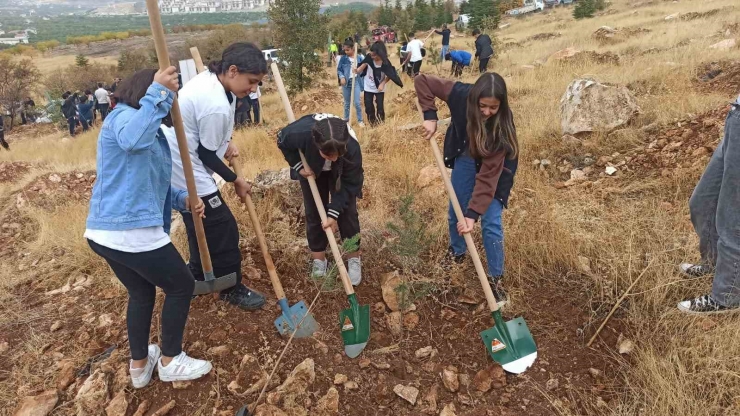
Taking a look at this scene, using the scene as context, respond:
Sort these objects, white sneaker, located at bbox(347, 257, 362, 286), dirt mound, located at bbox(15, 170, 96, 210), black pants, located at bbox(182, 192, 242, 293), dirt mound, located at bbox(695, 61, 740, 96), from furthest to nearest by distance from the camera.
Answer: dirt mound, located at bbox(695, 61, 740, 96) → dirt mound, located at bbox(15, 170, 96, 210) → white sneaker, located at bbox(347, 257, 362, 286) → black pants, located at bbox(182, 192, 242, 293)

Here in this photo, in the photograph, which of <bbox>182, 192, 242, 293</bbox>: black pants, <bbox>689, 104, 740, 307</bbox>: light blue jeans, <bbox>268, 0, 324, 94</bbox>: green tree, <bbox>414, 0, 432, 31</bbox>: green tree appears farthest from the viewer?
<bbox>414, 0, 432, 31</bbox>: green tree

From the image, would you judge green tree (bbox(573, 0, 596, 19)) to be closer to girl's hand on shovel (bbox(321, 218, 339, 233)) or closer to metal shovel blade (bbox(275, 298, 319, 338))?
girl's hand on shovel (bbox(321, 218, 339, 233))

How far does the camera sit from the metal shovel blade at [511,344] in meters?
2.27

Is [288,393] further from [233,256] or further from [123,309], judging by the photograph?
[123,309]

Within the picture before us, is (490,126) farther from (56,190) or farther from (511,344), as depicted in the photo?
(56,190)

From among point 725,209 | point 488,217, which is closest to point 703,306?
point 725,209

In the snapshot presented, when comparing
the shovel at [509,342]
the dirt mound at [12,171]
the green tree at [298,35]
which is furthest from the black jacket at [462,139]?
the green tree at [298,35]

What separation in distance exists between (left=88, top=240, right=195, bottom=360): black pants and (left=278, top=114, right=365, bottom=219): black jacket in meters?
0.96

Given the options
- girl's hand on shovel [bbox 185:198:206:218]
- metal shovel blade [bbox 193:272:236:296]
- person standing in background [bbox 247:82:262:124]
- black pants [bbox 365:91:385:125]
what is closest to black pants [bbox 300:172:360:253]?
metal shovel blade [bbox 193:272:236:296]

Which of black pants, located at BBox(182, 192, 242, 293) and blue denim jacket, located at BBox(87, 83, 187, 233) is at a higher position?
blue denim jacket, located at BBox(87, 83, 187, 233)

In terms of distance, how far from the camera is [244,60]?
83.6 inches

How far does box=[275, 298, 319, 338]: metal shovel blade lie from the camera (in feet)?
8.09

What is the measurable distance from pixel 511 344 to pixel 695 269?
1.20 m

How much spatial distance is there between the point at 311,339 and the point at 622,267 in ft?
6.17
